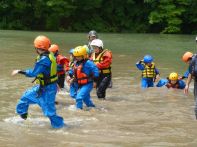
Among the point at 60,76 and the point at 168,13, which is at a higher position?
the point at 168,13

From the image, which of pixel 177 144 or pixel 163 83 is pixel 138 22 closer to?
pixel 163 83

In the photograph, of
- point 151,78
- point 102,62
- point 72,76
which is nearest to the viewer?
point 72,76

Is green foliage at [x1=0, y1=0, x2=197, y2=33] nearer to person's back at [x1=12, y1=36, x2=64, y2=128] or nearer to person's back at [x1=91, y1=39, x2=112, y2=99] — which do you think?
person's back at [x1=91, y1=39, x2=112, y2=99]

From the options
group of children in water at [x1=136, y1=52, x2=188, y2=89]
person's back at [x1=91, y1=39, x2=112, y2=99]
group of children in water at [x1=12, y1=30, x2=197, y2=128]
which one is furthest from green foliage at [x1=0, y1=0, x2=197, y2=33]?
person's back at [x1=91, y1=39, x2=112, y2=99]

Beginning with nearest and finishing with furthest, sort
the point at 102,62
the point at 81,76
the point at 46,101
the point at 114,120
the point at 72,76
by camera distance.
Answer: the point at 46,101 → the point at 114,120 → the point at 81,76 → the point at 72,76 → the point at 102,62

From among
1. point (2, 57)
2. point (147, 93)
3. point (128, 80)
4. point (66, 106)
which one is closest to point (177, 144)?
point (66, 106)

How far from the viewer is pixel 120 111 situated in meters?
10.1

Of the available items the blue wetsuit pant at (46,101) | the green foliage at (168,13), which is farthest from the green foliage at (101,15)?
the blue wetsuit pant at (46,101)

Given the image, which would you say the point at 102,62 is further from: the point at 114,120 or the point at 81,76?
the point at 114,120

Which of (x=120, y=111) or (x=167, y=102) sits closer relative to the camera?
(x=120, y=111)

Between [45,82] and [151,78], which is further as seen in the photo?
[151,78]

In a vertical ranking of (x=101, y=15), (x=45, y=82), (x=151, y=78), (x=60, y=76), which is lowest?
(x=151, y=78)

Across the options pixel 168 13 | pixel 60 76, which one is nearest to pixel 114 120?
pixel 60 76

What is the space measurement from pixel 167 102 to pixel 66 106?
2.51 metres
